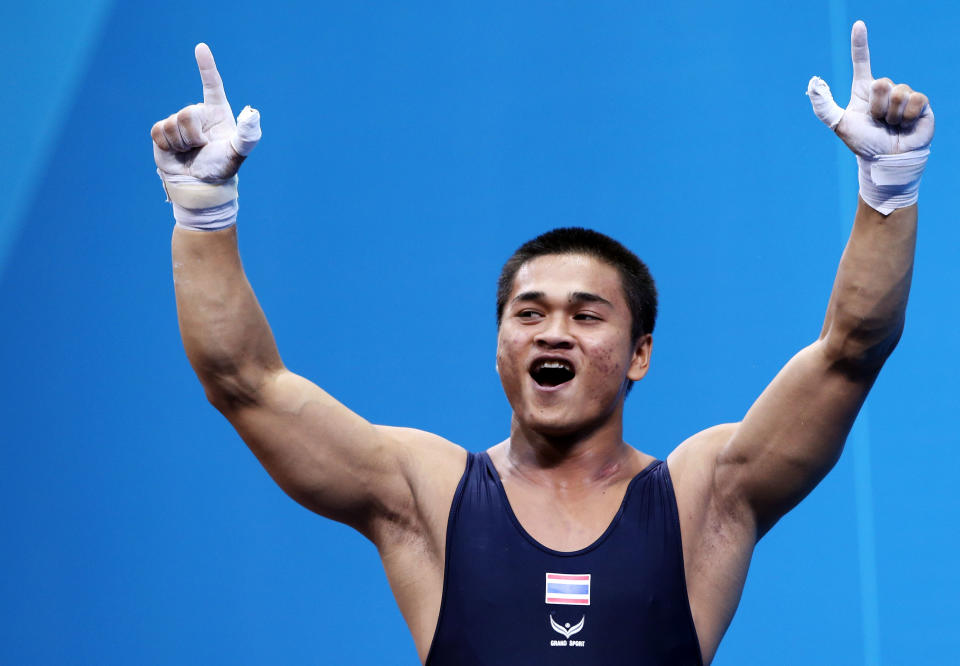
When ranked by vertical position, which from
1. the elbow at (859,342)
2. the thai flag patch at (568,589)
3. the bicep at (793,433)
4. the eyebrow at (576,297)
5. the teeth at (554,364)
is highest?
the eyebrow at (576,297)

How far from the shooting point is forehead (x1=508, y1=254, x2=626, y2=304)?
1701 mm

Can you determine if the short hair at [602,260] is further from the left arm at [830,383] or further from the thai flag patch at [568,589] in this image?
the thai flag patch at [568,589]

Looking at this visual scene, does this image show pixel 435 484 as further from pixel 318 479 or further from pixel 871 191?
pixel 871 191

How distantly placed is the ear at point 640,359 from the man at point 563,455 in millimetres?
73

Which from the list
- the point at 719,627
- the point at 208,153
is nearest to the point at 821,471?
the point at 719,627

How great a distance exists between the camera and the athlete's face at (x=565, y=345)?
1.65m

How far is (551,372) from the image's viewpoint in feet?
5.64

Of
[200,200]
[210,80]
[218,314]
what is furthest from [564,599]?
[210,80]

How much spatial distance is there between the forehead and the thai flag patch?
0.40 meters

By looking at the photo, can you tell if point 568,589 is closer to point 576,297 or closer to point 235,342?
point 576,297

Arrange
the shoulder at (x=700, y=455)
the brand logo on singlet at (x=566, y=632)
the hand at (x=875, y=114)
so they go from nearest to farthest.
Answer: the hand at (x=875, y=114) < the brand logo on singlet at (x=566, y=632) < the shoulder at (x=700, y=455)

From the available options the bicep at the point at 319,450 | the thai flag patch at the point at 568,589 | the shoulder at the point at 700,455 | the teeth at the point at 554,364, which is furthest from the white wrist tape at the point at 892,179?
the bicep at the point at 319,450

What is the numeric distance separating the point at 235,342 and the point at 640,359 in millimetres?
623

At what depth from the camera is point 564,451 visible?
170cm
